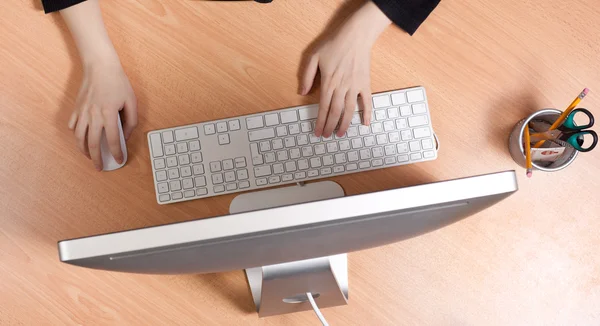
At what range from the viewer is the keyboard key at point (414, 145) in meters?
0.78

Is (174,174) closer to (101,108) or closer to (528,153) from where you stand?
(101,108)

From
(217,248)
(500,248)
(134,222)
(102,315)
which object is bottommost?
(102,315)

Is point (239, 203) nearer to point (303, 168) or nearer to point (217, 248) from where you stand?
point (303, 168)

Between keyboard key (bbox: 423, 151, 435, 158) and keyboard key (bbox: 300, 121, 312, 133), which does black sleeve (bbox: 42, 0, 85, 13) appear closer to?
keyboard key (bbox: 300, 121, 312, 133)

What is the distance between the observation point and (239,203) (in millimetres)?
776

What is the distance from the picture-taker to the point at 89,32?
0.76 metres

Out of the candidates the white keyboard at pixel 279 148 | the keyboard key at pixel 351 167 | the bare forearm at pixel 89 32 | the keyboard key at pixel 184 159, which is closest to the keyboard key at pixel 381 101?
the white keyboard at pixel 279 148

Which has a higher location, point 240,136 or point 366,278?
point 240,136

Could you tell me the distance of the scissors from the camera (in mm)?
730

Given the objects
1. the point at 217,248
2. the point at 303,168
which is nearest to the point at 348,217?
the point at 217,248

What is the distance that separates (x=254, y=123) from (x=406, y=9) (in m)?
0.31

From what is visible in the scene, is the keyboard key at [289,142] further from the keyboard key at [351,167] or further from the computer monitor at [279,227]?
the computer monitor at [279,227]

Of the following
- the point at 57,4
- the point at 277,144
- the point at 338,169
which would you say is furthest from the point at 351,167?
the point at 57,4

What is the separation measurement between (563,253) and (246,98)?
1.97 feet
